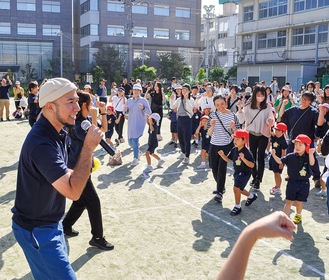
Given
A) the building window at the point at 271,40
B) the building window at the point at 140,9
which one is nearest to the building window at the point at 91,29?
the building window at the point at 140,9

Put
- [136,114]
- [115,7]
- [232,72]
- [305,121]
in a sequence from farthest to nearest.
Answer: [115,7]
[232,72]
[136,114]
[305,121]

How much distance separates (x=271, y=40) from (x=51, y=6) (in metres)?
32.9

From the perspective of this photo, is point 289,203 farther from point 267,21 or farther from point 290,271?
point 267,21

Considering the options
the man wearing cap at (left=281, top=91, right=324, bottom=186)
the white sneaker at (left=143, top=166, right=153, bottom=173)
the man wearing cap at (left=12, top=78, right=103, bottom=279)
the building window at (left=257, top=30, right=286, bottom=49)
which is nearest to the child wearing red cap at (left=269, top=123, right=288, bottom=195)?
the man wearing cap at (left=281, top=91, right=324, bottom=186)

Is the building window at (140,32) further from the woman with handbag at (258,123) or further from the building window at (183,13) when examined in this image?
the woman with handbag at (258,123)

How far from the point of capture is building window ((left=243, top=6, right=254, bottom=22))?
41.2 m

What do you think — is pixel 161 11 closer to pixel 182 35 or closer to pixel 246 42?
pixel 182 35

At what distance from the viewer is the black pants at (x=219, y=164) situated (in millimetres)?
6730

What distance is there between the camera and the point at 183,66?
164 feet

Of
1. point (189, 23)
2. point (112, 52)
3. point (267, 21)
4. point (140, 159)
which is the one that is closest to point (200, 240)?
point (140, 159)

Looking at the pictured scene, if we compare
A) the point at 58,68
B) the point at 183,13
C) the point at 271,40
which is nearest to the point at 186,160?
the point at 271,40

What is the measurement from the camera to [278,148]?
741cm

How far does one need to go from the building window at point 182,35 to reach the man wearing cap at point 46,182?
183ft

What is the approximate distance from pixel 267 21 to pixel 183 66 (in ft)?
44.4
